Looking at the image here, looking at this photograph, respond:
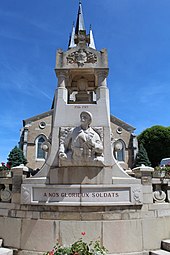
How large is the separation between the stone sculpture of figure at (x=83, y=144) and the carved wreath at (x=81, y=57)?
6.45ft

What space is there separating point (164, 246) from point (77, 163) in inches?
119

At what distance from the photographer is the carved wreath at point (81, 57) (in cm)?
665

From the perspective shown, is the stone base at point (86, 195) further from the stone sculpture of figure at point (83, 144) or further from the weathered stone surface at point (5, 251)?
the weathered stone surface at point (5, 251)

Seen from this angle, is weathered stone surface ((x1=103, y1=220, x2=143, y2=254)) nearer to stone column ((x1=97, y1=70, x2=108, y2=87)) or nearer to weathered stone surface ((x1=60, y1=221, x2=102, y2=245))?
weathered stone surface ((x1=60, y1=221, x2=102, y2=245))

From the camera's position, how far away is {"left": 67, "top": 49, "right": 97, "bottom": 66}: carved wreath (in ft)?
21.8

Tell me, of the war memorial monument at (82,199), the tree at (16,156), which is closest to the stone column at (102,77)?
the war memorial monument at (82,199)

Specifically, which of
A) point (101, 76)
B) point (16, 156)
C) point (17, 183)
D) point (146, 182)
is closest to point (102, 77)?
point (101, 76)

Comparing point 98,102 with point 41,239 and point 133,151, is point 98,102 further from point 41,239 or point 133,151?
point 133,151

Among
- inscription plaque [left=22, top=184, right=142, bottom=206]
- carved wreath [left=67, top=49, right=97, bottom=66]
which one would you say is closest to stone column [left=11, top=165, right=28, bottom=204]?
inscription plaque [left=22, top=184, right=142, bottom=206]

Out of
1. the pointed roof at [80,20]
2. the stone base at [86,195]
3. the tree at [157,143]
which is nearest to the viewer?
the stone base at [86,195]

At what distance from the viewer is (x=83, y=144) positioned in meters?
5.39

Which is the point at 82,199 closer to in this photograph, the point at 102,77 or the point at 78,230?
the point at 78,230

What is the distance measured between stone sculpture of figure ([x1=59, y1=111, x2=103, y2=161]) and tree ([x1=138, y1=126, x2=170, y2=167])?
130 ft

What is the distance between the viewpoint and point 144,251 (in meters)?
4.95
